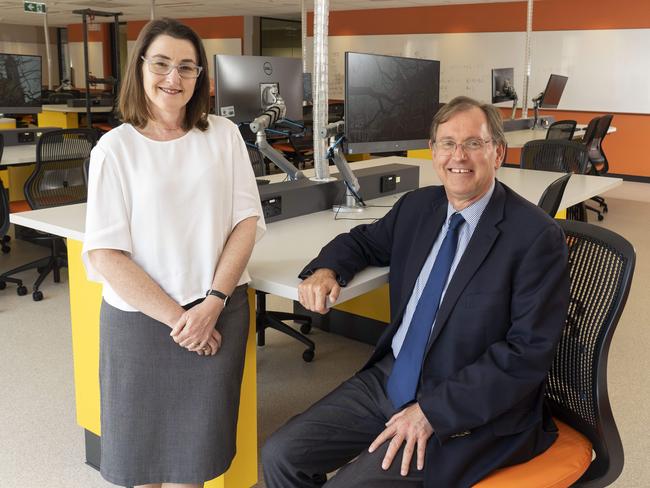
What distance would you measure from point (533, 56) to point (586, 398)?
9.84 m

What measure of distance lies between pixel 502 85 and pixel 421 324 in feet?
20.3

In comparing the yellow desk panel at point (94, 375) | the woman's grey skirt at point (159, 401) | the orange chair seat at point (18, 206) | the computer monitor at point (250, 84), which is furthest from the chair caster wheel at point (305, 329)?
the orange chair seat at point (18, 206)

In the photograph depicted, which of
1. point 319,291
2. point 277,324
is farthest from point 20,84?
point 319,291

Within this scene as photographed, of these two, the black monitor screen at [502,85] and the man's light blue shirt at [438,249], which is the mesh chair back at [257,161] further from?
the black monitor screen at [502,85]

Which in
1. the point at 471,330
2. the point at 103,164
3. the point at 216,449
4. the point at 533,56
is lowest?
the point at 216,449

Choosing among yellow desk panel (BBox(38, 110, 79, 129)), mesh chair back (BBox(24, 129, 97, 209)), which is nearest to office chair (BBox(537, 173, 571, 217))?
mesh chair back (BBox(24, 129, 97, 209))

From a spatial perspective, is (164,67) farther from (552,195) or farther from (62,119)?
(62,119)

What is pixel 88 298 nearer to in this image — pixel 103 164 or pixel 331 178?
pixel 103 164

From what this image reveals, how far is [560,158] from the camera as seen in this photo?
443cm

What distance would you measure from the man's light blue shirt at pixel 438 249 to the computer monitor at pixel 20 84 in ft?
14.9

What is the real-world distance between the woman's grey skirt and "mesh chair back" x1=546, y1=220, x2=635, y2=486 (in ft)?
2.84

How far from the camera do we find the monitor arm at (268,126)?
109 inches

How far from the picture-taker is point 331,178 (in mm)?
3027

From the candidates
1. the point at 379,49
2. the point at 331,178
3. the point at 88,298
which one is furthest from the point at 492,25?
the point at 88,298
